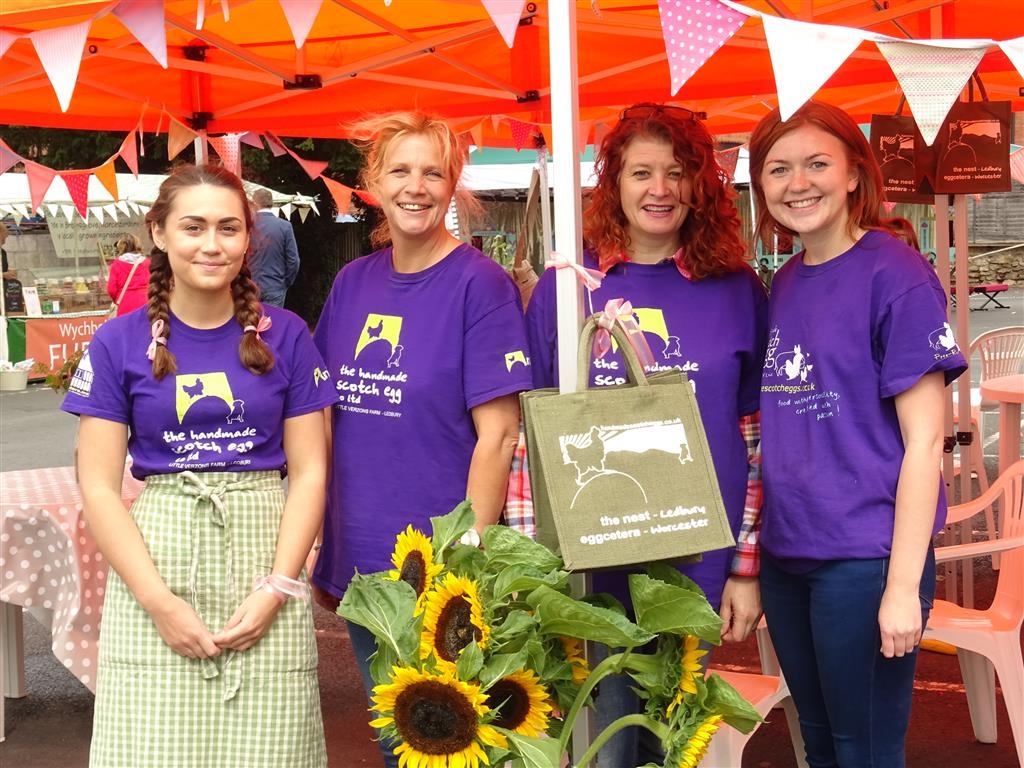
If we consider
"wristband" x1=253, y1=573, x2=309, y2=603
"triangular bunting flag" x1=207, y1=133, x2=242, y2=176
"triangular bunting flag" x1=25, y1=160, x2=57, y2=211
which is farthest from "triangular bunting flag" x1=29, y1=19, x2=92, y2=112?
"triangular bunting flag" x1=25, y1=160, x2=57, y2=211

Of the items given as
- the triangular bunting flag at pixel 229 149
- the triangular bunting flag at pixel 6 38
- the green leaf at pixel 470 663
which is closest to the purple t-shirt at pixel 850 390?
the green leaf at pixel 470 663

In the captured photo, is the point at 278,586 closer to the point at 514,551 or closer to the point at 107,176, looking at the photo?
the point at 514,551

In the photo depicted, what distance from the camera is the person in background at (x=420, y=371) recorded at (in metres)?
2.31

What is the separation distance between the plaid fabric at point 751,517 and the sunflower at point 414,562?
0.72 metres

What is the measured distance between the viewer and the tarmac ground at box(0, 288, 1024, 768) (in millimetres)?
3764

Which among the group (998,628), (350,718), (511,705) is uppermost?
(511,705)

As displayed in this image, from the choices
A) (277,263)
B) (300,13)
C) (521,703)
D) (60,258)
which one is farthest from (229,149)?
(60,258)

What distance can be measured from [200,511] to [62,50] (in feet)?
3.18

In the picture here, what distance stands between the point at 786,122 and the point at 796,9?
2413 millimetres

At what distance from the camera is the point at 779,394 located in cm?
220

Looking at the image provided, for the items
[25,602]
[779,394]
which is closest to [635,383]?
[779,394]

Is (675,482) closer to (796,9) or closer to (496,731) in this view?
(496,731)

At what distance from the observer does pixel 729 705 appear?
1.84 metres

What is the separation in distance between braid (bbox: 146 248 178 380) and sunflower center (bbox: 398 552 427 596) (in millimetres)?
704
